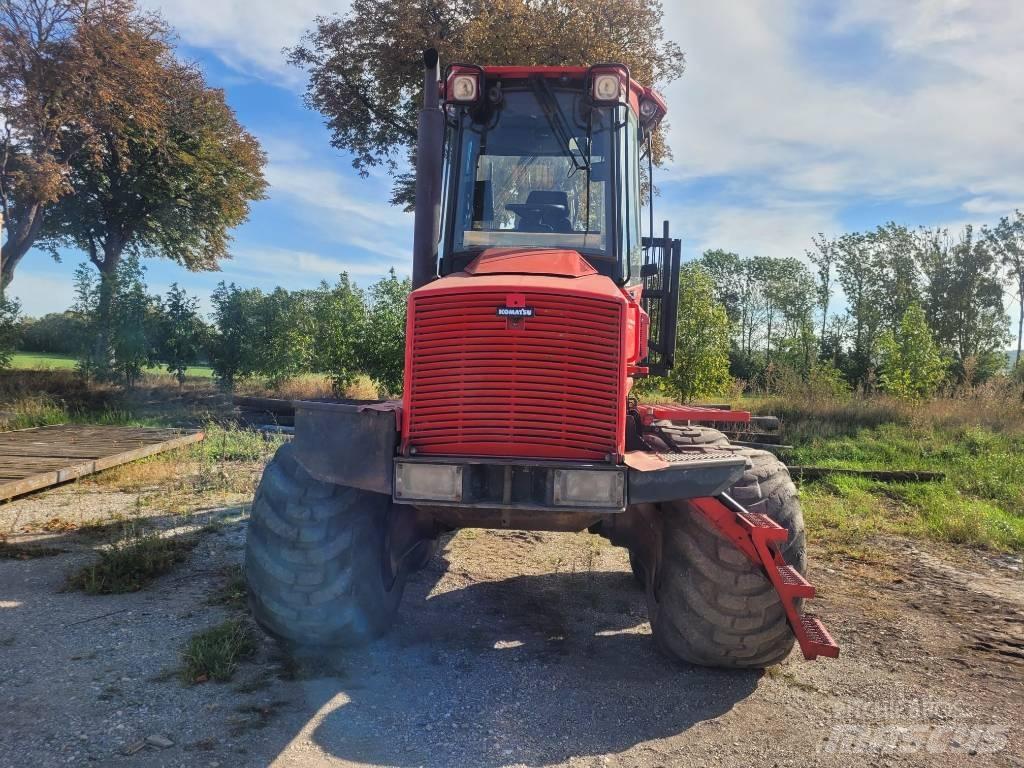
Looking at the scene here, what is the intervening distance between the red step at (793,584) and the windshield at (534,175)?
6.37 ft

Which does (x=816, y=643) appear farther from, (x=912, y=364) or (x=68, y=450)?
(x=912, y=364)

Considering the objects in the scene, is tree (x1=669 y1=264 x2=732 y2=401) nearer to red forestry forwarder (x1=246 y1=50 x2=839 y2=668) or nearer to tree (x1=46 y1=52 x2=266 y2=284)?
red forestry forwarder (x1=246 y1=50 x2=839 y2=668)

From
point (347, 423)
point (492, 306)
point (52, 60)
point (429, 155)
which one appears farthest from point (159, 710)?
point (52, 60)

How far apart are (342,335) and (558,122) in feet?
39.3

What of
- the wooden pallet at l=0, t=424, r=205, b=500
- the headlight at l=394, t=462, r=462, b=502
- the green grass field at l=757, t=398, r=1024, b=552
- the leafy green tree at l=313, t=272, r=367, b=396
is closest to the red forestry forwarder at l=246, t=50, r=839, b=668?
the headlight at l=394, t=462, r=462, b=502

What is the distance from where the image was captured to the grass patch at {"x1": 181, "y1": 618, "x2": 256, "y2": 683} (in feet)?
12.1

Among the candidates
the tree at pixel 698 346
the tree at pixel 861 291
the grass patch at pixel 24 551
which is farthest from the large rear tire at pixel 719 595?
the tree at pixel 861 291

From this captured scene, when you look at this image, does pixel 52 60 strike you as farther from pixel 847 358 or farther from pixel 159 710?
pixel 847 358

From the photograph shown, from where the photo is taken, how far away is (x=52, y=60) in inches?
581

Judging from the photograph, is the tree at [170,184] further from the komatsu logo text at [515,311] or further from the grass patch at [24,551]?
the komatsu logo text at [515,311]

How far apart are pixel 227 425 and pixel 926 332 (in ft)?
45.6

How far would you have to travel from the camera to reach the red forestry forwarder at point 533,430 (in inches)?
134

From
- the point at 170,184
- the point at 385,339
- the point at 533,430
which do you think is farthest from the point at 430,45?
the point at 170,184

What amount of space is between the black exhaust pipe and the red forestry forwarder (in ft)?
0.04
